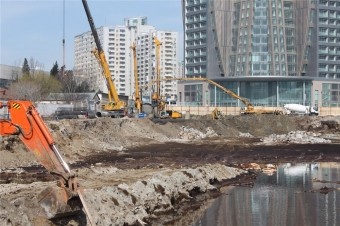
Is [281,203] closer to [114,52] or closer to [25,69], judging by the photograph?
[25,69]

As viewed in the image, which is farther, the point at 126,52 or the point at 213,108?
the point at 126,52

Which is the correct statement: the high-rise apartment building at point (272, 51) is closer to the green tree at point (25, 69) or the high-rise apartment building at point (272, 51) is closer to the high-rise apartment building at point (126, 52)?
the green tree at point (25, 69)

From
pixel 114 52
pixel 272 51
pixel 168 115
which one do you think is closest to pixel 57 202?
pixel 168 115

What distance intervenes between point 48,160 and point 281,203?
11.4 meters

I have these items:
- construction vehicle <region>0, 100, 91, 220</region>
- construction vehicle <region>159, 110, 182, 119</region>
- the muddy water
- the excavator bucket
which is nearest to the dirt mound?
construction vehicle <region>159, 110, 182, 119</region>

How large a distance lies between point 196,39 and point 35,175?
10840cm

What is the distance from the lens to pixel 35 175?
1021 inches

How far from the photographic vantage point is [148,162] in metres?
35.5

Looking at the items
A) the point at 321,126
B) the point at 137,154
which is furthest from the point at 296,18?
the point at 137,154

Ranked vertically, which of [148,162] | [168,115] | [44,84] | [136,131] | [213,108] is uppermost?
[44,84]

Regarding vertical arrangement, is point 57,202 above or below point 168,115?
above

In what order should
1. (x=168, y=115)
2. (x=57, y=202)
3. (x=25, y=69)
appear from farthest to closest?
(x=25, y=69)
(x=168, y=115)
(x=57, y=202)

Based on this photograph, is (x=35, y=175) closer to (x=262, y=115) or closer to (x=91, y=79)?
(x=262, y=115)

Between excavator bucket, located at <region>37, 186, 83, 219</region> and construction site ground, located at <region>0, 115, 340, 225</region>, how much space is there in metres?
0.21
